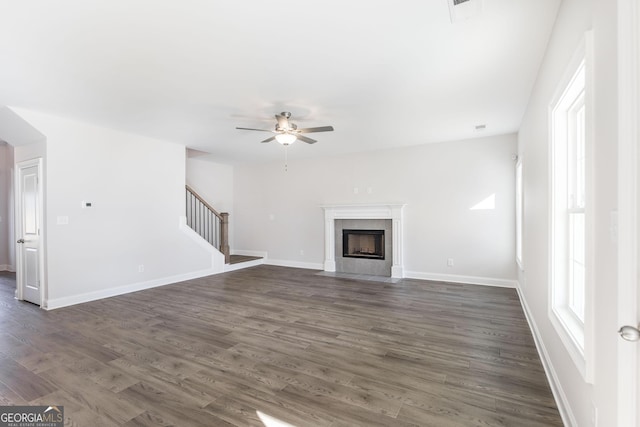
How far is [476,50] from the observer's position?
2.65 metres

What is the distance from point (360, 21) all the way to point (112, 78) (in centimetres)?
260

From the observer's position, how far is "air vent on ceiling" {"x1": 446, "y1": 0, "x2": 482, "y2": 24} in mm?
2039

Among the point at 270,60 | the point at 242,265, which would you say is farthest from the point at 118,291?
the point at 270,60

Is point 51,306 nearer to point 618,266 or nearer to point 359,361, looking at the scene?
point 359,361

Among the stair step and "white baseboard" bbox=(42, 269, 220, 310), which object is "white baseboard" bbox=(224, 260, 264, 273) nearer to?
the stair step

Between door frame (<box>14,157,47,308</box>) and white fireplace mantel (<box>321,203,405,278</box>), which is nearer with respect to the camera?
door frame (<box>14,157,47,308</box>)

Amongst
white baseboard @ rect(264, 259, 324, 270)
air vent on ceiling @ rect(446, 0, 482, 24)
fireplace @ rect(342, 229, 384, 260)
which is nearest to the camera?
air vent on ceiling @ rect(446, 0, 482, 24)

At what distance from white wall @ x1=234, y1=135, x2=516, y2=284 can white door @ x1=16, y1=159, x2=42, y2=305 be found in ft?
14.8

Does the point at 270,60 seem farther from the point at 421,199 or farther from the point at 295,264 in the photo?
the point at 295,264

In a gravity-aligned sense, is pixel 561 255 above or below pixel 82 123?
below

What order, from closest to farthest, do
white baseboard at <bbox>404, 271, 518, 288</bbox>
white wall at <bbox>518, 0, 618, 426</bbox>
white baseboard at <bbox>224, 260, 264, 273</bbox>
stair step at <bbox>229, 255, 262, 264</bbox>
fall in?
white wall at <bbox>518, 0, 618, 426</bbox>, white baseboard at <bbox>404, 271, 518, 288</bbox>, white baseboard at <bbox>224, 260, 264, 273</bbox>, stair step at <bbox>229, 255, 262, 264</bbox>

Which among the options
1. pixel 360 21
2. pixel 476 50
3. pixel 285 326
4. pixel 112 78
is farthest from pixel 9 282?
pixel 476 50

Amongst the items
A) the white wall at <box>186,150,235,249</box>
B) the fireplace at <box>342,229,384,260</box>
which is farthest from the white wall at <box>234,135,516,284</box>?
the white wall at <box>186,150,235,249</box>

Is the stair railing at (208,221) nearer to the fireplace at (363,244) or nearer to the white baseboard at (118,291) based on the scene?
the white baseboard at (118,291)
